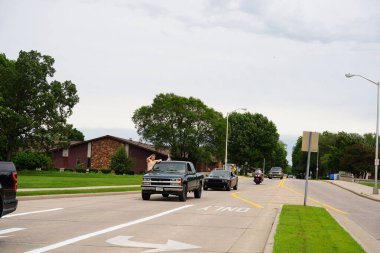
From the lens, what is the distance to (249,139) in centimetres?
10825

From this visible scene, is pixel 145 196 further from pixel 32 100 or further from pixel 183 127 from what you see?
pixel 183 127

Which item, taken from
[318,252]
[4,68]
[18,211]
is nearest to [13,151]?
[4,68]

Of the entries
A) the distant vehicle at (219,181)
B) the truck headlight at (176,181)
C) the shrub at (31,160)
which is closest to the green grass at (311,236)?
the truck headlight at (176,181)

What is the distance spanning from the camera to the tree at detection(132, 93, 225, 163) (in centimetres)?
8125

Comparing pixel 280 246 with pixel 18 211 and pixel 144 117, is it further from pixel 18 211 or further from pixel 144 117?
pixel 144 117

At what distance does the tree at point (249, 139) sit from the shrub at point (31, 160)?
44.8 m

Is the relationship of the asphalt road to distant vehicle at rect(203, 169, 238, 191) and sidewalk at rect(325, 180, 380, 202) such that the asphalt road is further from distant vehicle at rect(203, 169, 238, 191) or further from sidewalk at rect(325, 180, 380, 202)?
sidewalk at rect(325, 180, 380, 202)

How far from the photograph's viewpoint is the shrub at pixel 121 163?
71250 mm

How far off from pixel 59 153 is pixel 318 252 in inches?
3016

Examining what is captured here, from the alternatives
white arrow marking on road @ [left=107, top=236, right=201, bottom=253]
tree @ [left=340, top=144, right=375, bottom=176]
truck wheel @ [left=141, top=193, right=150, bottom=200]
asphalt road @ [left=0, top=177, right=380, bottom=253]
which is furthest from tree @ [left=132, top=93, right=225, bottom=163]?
white arrow marking on road @ [left=107, top=236, right=201, bottom=253]

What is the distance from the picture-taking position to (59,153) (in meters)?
82.6

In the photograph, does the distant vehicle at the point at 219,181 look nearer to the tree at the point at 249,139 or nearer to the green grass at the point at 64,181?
the green grass at the point at 64,181

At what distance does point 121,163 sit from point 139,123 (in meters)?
13.8

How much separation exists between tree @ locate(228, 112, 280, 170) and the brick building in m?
29.3
